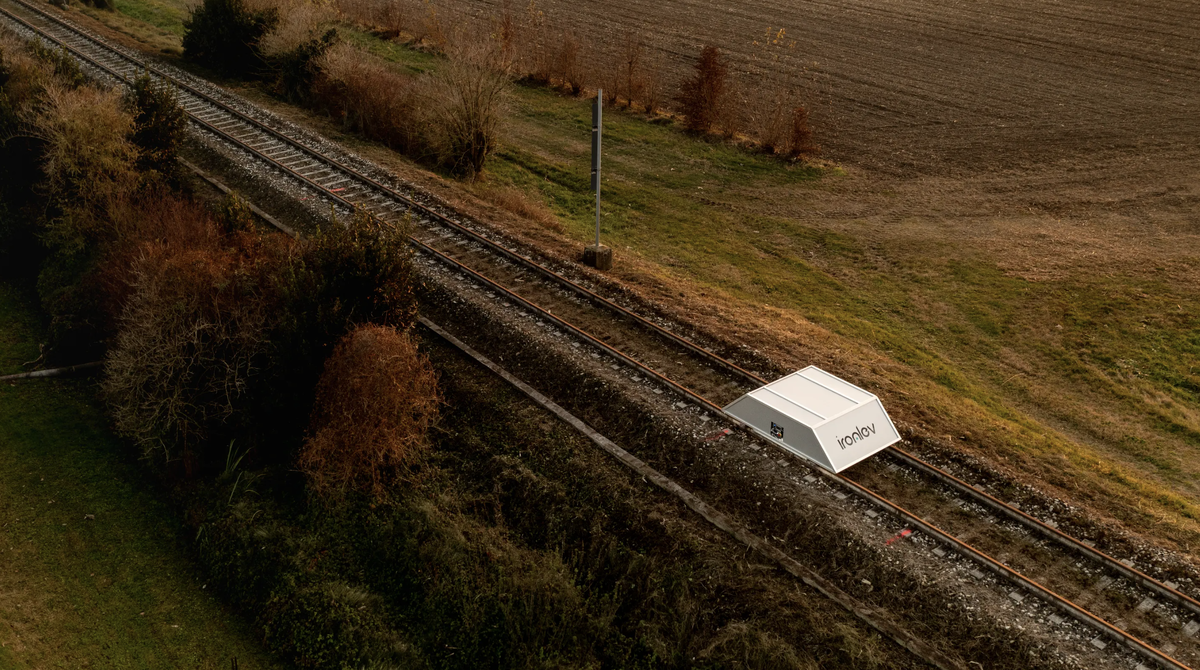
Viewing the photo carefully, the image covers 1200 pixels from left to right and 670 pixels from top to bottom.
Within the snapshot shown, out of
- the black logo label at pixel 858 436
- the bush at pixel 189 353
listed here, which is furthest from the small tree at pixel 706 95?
the black logo label at pixel 858 436

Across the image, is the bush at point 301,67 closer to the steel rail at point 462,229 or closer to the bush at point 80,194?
the steel rail at point 462,229

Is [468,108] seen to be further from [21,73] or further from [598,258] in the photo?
[21,73]

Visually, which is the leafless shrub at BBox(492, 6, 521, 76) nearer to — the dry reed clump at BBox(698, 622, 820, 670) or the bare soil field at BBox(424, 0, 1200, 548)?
the bare soil field at BBox(424, 0, 1200, 548)

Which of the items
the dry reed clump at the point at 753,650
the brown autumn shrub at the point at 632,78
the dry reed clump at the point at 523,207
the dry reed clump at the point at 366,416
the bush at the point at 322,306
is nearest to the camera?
the dry reed clump at the point at 753,650

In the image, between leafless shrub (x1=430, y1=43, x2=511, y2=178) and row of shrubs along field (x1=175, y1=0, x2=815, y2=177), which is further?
row of shrubs along field (x1=175, y1=0, x2=815, y2=177)

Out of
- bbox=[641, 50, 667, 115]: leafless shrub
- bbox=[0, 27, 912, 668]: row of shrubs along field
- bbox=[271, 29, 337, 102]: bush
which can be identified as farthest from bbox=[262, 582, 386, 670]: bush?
bbox=[641, 50, 667, 115]: leafless shrub

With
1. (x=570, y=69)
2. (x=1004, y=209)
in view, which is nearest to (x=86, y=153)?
(x=570, y=69)

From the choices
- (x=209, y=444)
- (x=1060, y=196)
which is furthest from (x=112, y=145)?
(x=1060, y=196)
